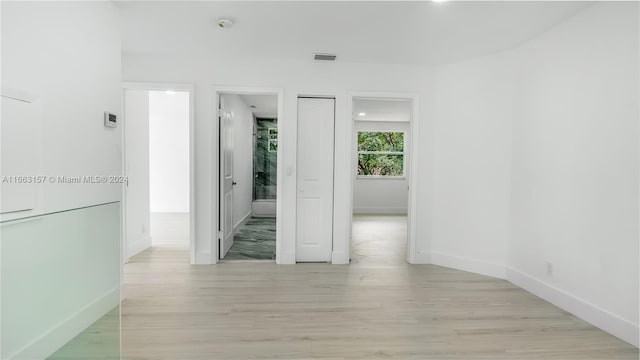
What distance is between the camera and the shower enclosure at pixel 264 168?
7.45 meters

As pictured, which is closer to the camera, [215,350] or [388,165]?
[215,350]

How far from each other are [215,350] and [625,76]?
134 inches

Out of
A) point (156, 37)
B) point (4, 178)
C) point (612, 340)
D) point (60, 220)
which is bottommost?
point (612, 340)

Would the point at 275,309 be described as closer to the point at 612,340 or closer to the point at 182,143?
the point at 612,340

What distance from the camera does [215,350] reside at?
214 cm

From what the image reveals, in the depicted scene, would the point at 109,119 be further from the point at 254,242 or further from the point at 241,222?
the point at 241,222

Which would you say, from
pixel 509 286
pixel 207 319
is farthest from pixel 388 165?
pixel 207 319

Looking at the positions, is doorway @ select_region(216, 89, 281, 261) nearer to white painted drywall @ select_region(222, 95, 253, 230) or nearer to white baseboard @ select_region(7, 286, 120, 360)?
white painted drywall @ select_region(222, 95, 253, 230)

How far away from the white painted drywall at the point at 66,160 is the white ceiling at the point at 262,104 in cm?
284

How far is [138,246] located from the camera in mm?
4395

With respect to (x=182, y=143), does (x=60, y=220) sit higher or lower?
lower

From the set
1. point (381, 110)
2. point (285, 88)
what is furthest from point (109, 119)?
point (381, 110)

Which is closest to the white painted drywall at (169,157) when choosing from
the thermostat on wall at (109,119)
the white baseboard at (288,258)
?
the white baseboard at (288,258)

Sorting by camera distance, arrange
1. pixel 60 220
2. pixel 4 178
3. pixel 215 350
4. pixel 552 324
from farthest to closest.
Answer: pixel 552 324 < pixel 215 350 < pixel 4 178 < pixel 60 220
